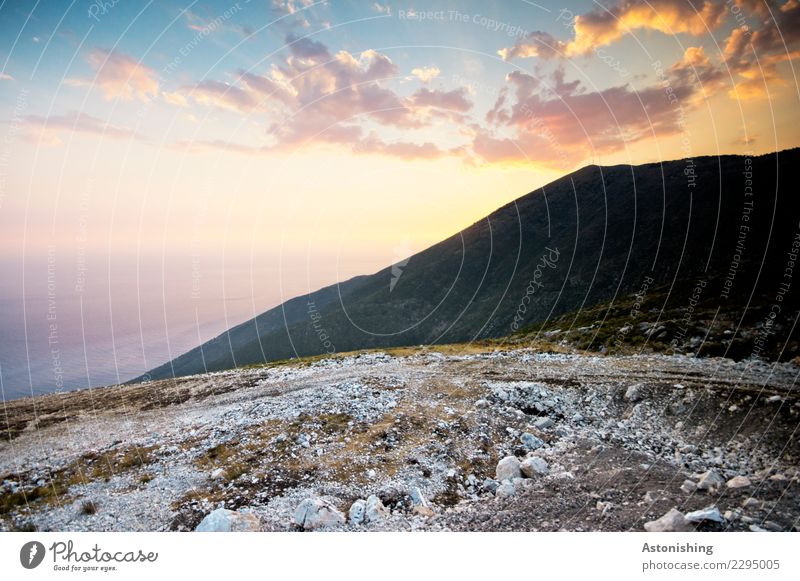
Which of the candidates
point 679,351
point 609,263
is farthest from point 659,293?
point 609,263

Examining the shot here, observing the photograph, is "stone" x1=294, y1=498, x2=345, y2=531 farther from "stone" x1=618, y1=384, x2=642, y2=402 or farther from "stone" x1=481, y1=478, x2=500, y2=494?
"stone" x1=618, y1=384, x2=642, y2=402

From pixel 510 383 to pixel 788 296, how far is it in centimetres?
2289

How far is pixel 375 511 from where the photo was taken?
11367 mm

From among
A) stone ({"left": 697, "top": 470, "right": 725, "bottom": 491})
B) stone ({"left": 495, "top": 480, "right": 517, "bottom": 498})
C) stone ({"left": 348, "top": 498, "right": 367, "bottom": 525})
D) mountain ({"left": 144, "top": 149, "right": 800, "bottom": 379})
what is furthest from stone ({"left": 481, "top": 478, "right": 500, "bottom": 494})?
mountain ({"left": 144, "top": 149, "right": 800, "bottom": 379})

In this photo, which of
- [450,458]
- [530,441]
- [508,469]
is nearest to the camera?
[508,469]

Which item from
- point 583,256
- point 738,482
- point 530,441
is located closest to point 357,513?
point 530,441

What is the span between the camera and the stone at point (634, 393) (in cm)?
1859
